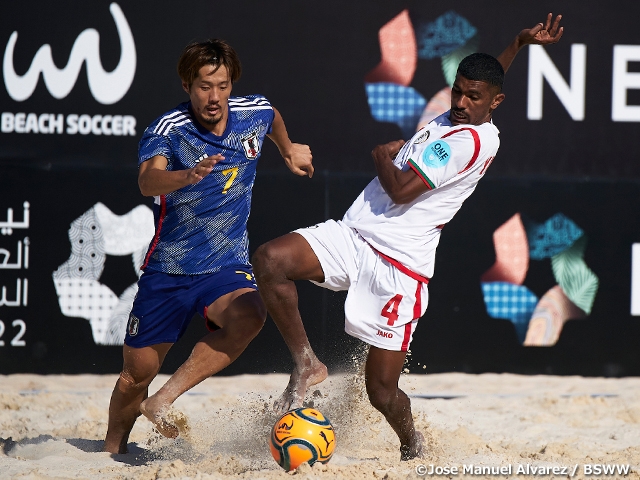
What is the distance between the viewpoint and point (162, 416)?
3686mm

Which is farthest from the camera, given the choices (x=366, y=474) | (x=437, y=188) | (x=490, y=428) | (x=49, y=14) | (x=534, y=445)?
(x=49, y=14)

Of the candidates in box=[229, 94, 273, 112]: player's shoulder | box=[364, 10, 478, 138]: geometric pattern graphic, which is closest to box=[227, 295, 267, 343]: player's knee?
box=[229, 94, 273, 112]: player's shoulder

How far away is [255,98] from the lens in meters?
4.39

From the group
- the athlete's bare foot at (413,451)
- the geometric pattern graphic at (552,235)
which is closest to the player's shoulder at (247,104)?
the athlete's bare foot at (413,451)

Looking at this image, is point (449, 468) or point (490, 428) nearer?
point (449, 468)

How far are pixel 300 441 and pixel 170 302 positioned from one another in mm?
1041

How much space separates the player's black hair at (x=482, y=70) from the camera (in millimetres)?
3840

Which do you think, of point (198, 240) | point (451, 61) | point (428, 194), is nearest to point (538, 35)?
point (428, 194)

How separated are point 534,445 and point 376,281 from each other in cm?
165

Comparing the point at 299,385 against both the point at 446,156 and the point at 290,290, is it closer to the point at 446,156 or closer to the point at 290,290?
the point at 290,290

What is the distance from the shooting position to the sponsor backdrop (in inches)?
238

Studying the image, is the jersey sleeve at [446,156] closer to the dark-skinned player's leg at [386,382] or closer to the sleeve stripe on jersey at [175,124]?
the dark-skinned player's leg at [386,382]

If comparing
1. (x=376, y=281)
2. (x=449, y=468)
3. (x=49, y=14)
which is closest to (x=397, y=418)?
(x=449, y=468)

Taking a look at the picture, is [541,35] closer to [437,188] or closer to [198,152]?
[437,188]
